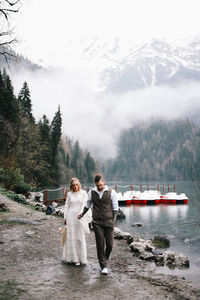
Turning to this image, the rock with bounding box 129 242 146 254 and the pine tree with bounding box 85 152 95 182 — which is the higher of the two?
the pine tree with bounding box 85 152 95 182

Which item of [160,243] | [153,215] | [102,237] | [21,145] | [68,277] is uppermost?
[21,145]

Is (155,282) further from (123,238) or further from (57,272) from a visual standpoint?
(123,238)

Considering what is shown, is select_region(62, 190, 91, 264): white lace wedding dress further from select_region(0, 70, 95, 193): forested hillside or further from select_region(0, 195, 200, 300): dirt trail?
select_region(0, 70, 95, 193): forested hillside

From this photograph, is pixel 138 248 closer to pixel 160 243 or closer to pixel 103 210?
pixel 160 243

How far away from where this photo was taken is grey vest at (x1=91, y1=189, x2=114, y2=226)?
6621 mm

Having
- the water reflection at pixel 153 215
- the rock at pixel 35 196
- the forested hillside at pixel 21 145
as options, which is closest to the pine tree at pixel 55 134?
the forested hillside at pixel 21 145

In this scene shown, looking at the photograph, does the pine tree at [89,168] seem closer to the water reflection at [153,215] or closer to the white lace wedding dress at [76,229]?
the water reflection at [153,215]

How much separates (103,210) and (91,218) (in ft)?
2.48

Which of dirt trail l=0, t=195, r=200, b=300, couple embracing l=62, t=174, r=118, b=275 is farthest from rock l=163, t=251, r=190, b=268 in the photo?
couple embracing l=62, t=174, r=118, b=275

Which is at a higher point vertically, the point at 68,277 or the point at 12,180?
the point at 12,180

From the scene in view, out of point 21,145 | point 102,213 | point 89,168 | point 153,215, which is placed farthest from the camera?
point 89,168

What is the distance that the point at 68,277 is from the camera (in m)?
6.33

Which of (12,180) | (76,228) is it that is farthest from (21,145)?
(76,228)

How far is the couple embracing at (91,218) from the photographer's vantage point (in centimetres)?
666
